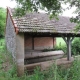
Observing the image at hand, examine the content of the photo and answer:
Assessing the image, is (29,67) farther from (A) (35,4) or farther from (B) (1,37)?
(B) (1,37)

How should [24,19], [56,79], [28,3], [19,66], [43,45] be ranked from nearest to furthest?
[28,3] < [56,79] < [19,66] < [24,19] < [43,45]

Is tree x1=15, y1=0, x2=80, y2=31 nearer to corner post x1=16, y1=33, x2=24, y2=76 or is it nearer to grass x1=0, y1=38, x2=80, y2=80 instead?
grass x1=0, y1=38, x2=80, y2=80

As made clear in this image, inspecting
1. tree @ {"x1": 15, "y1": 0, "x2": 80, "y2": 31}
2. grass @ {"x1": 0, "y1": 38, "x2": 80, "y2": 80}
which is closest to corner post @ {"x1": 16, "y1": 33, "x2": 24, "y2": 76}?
grass @ {"x1": 0, "y1": 38, "x2": 80, "y2": 80}

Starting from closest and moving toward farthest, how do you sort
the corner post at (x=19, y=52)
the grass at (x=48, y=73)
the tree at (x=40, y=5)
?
the tree at (x=40, y=5), the grass at (x=48, y=73), the corner post at (x=19, y=52)

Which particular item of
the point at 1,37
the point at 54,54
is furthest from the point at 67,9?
the point at 1,37

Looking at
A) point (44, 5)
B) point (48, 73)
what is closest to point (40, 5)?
point (44, 5)

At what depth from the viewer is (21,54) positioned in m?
11.0

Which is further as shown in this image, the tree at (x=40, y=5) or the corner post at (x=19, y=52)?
the corner post at (x=19, y=52)

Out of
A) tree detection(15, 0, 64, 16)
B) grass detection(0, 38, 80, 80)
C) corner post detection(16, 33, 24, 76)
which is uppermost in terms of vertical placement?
tree detection(15, 0, 64, 16)

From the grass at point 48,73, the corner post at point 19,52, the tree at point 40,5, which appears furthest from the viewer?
the corner post at point 19,52

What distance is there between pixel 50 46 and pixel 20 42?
31.3 feet

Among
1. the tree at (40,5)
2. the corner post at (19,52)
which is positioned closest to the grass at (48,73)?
the corner post at (19,52)

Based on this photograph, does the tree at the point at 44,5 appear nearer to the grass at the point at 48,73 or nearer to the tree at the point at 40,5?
the tree at the point at 40,5

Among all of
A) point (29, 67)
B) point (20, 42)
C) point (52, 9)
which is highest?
point (52, 9)
